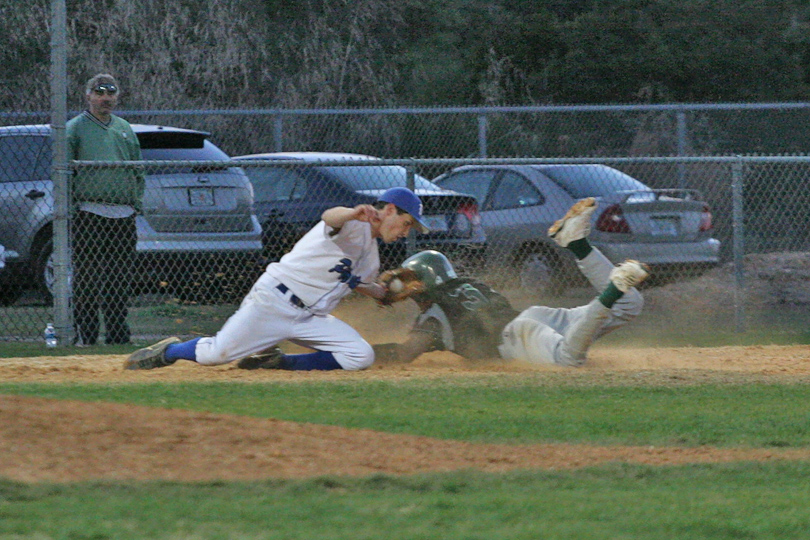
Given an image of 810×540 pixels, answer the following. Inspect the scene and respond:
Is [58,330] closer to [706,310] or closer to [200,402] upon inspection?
[200,402]

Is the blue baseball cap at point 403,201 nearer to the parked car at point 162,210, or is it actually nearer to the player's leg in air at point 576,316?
the player's leg in air at point 576,316

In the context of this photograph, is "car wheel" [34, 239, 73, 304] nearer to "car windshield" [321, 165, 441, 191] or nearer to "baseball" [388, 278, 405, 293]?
"car windshield" [321, 165, 441, 191]

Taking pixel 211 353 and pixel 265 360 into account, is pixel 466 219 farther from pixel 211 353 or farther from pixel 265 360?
pixel 211 353

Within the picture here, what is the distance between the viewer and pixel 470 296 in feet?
28.9

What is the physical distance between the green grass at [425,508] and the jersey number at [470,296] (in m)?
3.65

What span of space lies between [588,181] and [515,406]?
20.2ft

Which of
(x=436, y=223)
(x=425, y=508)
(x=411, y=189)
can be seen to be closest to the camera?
(x=425, y=508)

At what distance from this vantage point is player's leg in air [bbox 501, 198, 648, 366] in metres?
8.20

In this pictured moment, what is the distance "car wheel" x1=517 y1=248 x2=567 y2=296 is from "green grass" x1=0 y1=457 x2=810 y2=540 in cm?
658

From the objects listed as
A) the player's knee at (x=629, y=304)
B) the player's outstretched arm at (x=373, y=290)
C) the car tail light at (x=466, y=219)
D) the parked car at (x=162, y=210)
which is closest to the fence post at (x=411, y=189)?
the car tail light at (x=466, y=219)

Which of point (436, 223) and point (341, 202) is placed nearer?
Answer: point (436, 223)

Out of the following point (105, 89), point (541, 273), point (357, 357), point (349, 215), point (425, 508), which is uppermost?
point (105, 89)

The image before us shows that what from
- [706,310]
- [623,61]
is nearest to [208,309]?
[706,310]

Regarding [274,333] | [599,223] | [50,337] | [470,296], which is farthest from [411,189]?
[50,337]
